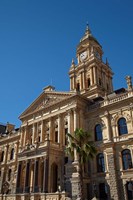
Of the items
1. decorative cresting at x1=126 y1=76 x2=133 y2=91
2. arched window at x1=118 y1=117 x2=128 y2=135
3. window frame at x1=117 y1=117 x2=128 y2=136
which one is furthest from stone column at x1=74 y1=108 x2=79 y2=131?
decorative cresting at x1=126 y1=76 x2=133 y2=91

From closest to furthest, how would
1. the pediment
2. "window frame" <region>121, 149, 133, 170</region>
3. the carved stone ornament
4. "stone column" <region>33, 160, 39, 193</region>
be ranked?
"window frame" <region>121, 149, 133, 170</region>, "stone column" <region>33, 160, 39, 193</region>, the pediment, the carved stone ornament

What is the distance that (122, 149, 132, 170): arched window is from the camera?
30066 millimetres

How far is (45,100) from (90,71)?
522 inches

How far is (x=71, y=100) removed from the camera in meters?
37.8

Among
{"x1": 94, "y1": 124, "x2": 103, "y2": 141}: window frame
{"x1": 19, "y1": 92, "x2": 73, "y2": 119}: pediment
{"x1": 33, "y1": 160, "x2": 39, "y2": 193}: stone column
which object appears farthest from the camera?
{"x1": 19, "y1": 92, "x2": 73, "y2": 119}: pediment

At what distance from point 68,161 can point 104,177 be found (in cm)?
584

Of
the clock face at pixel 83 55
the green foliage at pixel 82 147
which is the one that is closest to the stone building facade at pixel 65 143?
the green foliage at pixel 82 147

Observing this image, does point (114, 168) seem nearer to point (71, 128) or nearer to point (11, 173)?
point (71, 128)

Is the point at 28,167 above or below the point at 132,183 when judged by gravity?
above

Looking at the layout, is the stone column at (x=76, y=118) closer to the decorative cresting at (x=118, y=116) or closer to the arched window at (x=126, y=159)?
the decorative cresting at (x=118, y=116)

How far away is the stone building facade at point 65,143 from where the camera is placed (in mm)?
30547

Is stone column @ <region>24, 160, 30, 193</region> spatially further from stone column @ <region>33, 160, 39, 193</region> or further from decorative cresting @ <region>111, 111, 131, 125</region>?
decorative cresting @ <region>111, 111, 131, 125</region>

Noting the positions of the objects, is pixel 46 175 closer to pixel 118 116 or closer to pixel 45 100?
pixel 118 116

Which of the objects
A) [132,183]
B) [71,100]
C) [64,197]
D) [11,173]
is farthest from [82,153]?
[11,173]
